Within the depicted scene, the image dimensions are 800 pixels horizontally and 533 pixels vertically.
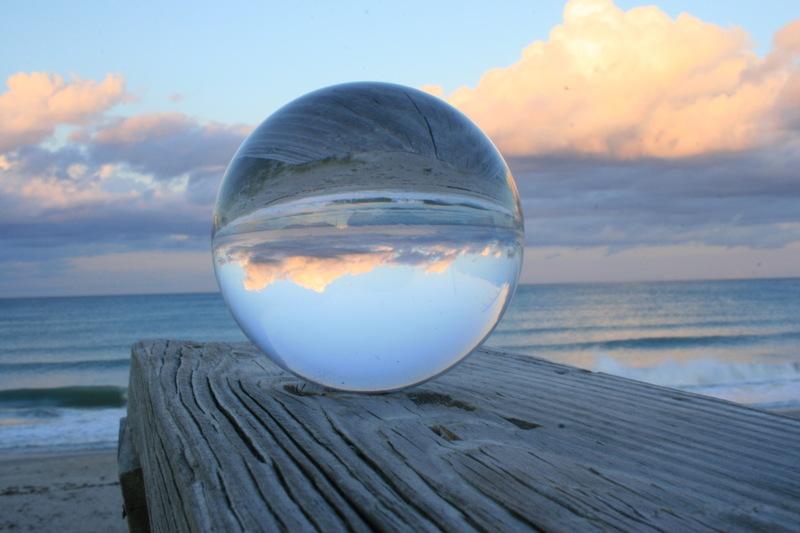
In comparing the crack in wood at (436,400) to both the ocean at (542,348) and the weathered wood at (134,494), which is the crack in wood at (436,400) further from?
the ocean at (542,348)

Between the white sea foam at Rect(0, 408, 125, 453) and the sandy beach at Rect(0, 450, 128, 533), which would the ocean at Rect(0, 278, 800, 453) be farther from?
the sandy beach at Rect(0, 450, 128, 533)

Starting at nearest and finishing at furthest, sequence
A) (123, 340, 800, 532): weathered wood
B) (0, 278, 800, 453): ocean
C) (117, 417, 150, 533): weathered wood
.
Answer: (123, 340, 800, 532): weathered wood → (117, 417, 150, 533): weathered wood → (0, 278, 800, 453): ocean

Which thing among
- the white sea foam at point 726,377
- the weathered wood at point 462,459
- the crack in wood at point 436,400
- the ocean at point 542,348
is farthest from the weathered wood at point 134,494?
the white sea foam at point 726,377

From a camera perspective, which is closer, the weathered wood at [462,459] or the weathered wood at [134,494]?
the weathered wood at [462,459]

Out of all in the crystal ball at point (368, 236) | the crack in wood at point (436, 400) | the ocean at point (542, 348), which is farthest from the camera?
the ocean at point (542, 348)

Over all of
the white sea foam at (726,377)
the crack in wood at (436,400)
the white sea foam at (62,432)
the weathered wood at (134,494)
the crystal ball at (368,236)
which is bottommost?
the white sea foam at (726,377)

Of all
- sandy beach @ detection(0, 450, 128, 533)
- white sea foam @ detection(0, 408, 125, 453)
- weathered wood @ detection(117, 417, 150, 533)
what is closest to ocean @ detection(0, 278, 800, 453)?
white sea foam @ detection(0, 408, 125, 453)

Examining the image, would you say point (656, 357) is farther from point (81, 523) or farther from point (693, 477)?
point (693, 477)
